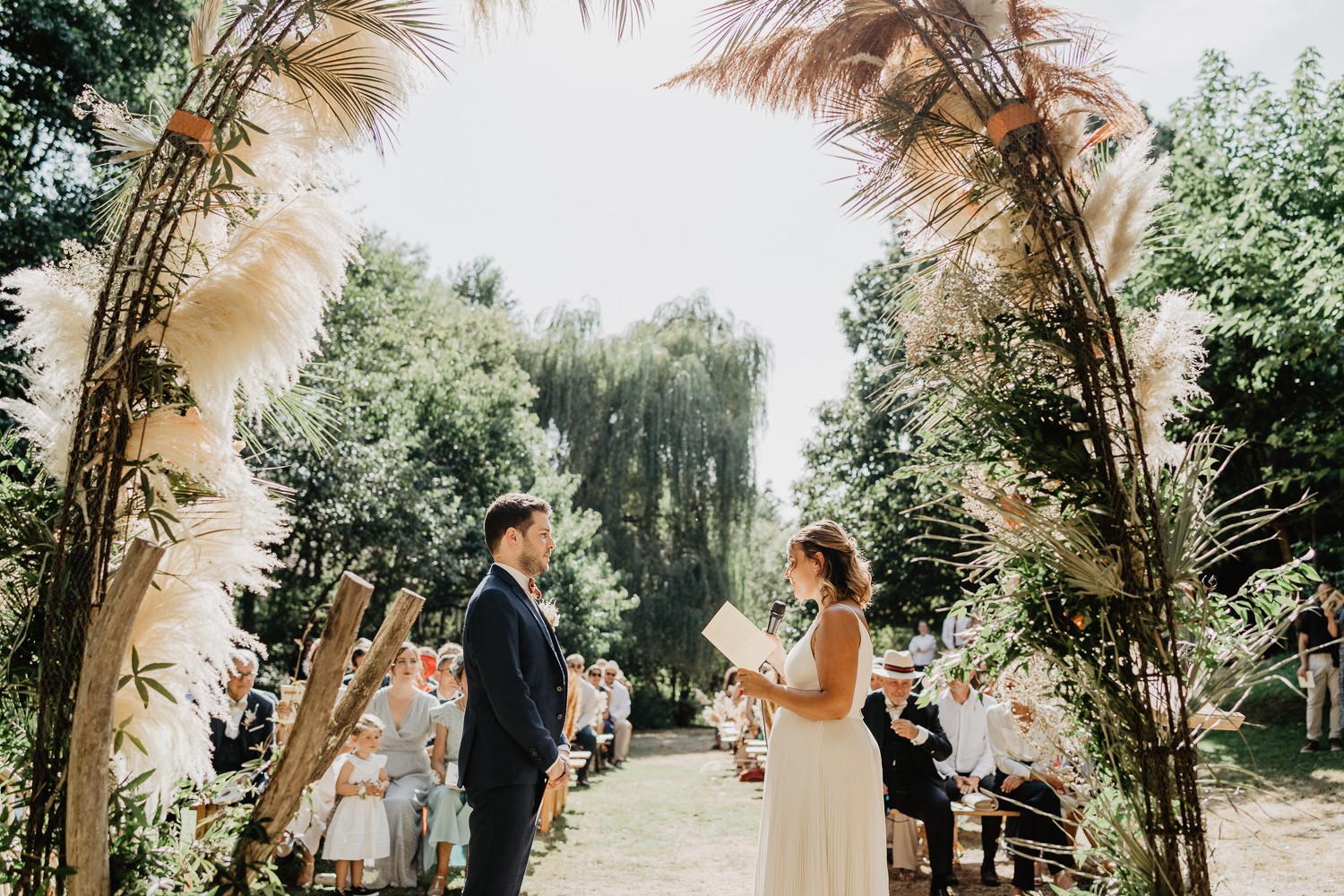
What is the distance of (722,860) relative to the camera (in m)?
8.81

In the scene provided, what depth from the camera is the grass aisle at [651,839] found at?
7867 mm

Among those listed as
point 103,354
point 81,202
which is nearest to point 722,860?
point 103,354

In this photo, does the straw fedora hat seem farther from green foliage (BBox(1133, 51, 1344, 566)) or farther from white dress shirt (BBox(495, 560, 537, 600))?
green foliage (BBox(1133, 51, 1344, 566))

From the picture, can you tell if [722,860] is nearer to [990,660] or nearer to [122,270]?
[990,660]

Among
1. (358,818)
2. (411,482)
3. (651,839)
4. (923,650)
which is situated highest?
(411,482)

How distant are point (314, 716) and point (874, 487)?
18156mm

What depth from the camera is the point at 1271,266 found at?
13484mm

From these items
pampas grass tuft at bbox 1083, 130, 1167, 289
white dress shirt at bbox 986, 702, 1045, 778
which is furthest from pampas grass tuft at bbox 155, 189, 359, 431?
white dress shirt at bbox 986, 702, 1045, 778

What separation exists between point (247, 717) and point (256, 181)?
5.46m

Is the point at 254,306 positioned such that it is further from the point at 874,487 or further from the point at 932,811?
the point at 874,487

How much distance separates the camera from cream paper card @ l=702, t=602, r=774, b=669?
459cm

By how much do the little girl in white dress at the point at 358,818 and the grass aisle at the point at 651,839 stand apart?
3.98 feet

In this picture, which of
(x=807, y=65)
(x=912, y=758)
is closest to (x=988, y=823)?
(x=912, y=758)

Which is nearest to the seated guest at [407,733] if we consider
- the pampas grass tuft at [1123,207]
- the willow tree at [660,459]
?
the pampas grass tuft at [1123,207]
